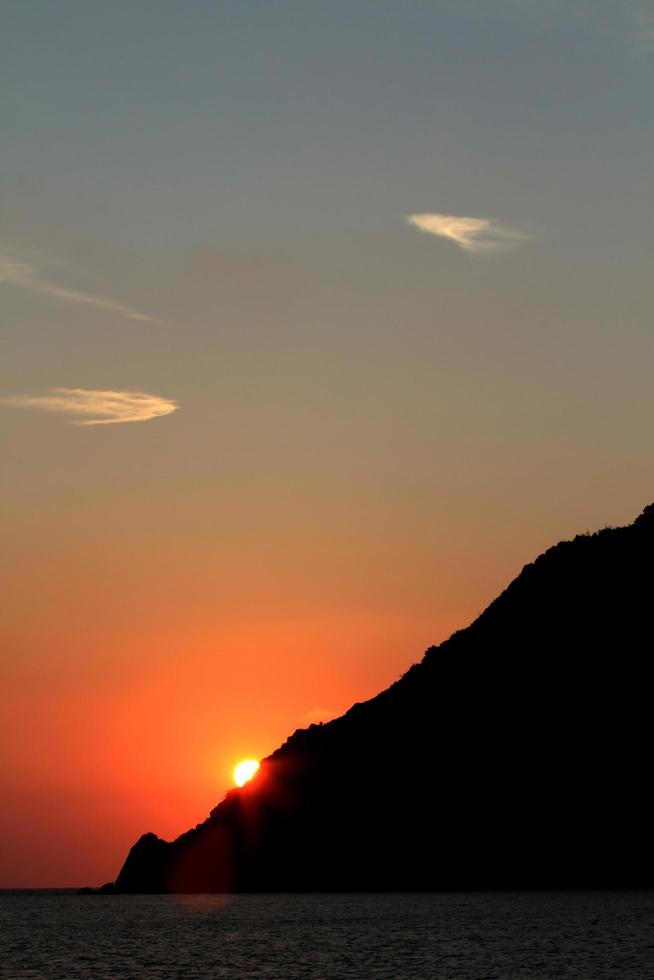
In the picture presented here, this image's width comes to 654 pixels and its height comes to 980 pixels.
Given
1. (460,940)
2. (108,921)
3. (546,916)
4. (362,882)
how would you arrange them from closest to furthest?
(460,940), (546,916), (108,921), (362,882)

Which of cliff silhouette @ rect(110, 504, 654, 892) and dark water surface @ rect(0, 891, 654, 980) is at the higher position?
cliff silhouette @ rect(110, 504, 654, 892)

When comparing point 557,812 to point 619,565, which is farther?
point 619,565

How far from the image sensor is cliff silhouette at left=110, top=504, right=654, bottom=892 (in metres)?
174

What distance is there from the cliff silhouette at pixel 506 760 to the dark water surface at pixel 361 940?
27.5 ft

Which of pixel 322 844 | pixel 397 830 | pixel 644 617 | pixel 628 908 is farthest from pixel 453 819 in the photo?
pixel 628 908

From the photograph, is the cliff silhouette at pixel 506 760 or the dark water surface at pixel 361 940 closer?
the dark water surface at pixel 361 940

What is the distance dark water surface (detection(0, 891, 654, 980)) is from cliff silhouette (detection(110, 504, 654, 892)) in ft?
27.5

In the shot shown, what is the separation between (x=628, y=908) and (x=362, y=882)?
5710 centimetres

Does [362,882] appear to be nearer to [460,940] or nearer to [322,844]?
[322,844]

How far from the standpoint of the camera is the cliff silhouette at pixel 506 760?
571 ft

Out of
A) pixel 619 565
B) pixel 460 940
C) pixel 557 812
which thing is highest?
pixel 619 565

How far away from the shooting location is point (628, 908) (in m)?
134

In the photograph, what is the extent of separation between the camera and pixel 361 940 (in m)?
110

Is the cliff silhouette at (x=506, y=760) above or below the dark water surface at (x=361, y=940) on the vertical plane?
above
